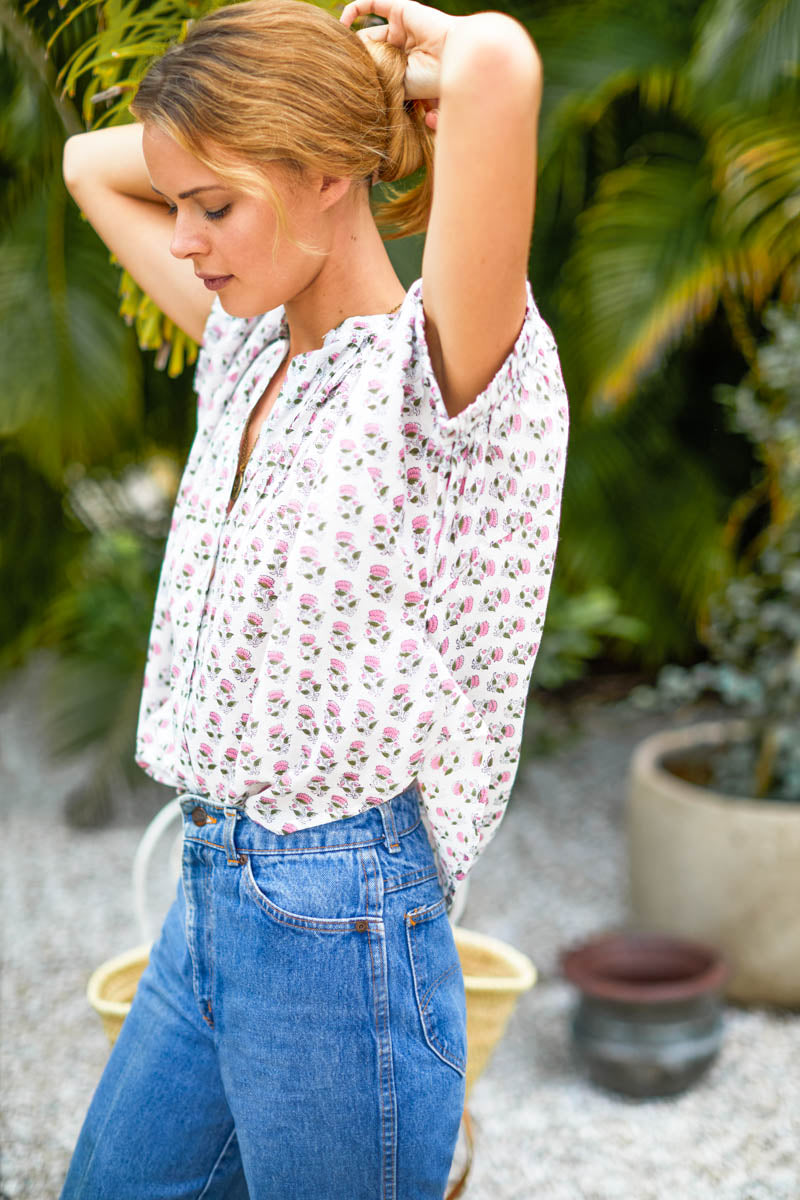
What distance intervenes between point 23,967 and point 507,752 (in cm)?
279

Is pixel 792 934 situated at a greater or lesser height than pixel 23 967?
greater

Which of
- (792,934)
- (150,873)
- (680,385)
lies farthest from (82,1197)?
(680,385)

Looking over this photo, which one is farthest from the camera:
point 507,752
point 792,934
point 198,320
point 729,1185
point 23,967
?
point 23,967

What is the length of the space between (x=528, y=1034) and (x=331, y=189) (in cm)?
258

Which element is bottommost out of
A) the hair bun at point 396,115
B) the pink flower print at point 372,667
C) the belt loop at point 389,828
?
the belt loop at point 389,828

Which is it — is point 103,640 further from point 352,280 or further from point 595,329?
point 352,280

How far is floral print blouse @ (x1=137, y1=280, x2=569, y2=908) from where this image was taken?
3.68ft

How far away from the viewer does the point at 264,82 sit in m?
1.12

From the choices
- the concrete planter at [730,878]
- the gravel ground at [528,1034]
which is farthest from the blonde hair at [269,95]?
the concrete planter at [730,878]

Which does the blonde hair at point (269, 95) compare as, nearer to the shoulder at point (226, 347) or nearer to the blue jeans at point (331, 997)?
the shoulder at point (226, 347)

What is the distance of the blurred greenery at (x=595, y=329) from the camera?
3502 mm

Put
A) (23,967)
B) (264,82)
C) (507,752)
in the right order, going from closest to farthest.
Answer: (264,82) → (507,752) → (23,967)

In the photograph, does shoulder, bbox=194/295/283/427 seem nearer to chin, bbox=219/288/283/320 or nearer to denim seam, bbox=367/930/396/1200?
chin, bbox=219/288/283/320

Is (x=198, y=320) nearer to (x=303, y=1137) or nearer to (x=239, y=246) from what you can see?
(x=239, y=246)
